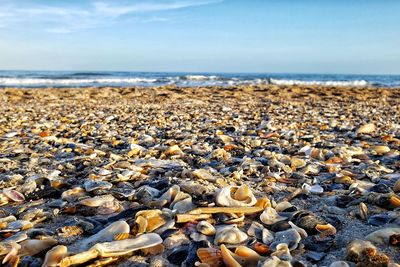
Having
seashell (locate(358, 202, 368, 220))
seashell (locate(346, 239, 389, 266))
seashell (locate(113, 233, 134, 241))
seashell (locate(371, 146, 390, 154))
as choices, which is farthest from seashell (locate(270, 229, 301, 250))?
seashell (locate(371, 146, 390, 154))

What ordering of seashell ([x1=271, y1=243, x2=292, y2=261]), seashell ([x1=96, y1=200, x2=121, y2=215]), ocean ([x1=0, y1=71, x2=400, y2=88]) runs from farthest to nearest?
ocean ([x1=0, y1=71, x2=400, y2=88]) < seashell ([x1=96, y1=200, x2=121, y2=215]) < seashell ([x1=271, y1=243, x2=292, y2=261])

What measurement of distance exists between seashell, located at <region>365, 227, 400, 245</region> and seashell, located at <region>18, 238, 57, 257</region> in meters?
1.48

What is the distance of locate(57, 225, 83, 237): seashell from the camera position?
1.93 meters

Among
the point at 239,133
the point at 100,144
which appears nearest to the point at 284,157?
the point at 239,133

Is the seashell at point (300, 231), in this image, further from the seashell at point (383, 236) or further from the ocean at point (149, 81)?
the ocean at point (149, 81)

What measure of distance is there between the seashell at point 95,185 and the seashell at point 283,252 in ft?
4.16

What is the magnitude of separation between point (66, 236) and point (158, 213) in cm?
47

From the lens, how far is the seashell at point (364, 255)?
1560 millimetres

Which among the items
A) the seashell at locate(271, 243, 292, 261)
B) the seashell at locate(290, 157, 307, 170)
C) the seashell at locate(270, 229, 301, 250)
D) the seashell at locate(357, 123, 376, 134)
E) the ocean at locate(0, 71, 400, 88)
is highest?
the seashell at locate(271, 243, 292, 261)

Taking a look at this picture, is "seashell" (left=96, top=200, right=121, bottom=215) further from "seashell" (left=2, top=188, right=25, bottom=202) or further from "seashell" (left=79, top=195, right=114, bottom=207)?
"seashell" (left=2, top=188, right=25, bottom=202)

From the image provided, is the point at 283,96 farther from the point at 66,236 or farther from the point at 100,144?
the point at 66,236

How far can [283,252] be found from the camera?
1.71 meters


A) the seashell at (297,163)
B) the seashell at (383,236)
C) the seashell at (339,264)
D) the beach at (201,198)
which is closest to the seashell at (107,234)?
the beach at (201,198)

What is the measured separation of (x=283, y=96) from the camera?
12.4 metres
